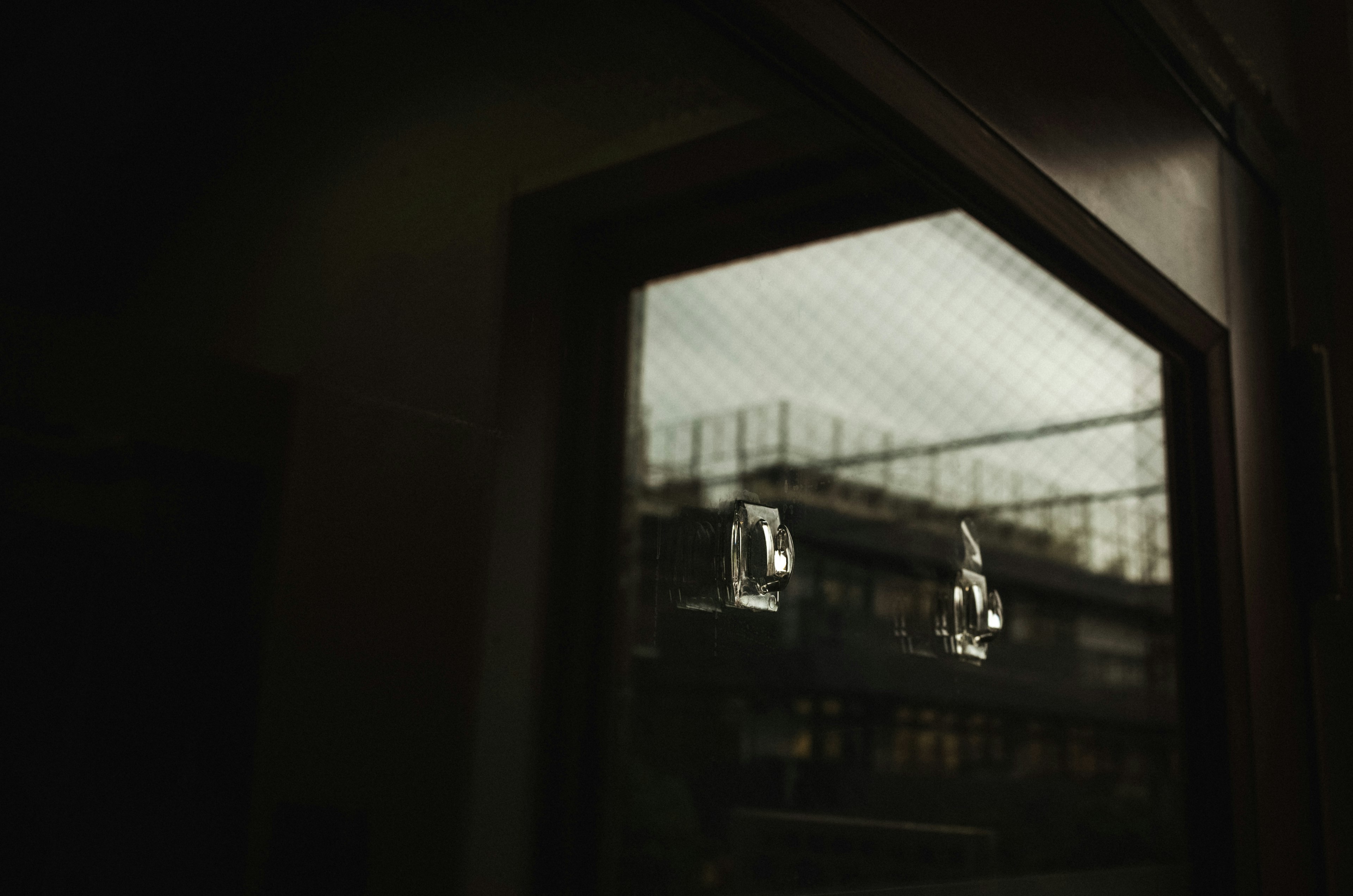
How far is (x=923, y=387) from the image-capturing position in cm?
193

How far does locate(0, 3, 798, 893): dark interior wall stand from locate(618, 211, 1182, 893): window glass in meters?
0.18

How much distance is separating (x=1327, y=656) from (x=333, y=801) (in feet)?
3.16

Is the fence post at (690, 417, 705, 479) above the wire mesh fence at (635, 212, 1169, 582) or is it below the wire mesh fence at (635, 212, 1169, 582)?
below

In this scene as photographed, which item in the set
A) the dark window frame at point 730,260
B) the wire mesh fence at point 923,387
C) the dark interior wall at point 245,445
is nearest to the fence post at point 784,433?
the wire mesh fence at point 923,387

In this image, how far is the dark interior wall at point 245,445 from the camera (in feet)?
0.78

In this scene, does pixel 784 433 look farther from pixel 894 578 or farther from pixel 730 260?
pixel 730 260

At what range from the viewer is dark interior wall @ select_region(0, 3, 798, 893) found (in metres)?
0.24

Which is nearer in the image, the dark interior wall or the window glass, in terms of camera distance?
the dark interior wall

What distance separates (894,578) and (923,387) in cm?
64

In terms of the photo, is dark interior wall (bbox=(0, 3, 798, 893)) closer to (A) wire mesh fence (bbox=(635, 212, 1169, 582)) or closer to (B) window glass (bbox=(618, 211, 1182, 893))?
(B) window glass (bbox=(618, 211, 1182, 893))

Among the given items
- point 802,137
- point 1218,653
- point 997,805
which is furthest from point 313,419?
point 997,805

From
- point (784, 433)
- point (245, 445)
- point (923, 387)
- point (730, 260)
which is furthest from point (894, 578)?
point (245, 445)

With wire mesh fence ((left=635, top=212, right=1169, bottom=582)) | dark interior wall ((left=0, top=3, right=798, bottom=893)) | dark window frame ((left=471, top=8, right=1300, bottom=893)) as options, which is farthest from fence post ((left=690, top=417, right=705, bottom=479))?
dark interior wall ((left=0, top=3, right=798, bottom=893))

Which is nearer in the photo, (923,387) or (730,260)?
(730,260)
